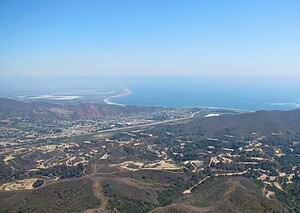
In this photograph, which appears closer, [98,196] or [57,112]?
[98,196]

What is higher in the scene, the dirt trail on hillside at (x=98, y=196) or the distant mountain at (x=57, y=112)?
the dirt trail on hillside at (x=98, y=196)

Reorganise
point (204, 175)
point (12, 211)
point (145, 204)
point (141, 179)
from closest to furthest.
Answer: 1. point (12, 211)
2. point (145, 204)
3. point (141, 179)
4. point (204, 175)

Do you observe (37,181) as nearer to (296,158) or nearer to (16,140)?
(16,140)

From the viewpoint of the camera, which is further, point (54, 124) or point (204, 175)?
point (54, 124)

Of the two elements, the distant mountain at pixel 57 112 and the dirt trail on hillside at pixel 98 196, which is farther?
the distant mountain at pixel 57 112

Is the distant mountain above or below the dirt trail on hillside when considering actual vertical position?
below

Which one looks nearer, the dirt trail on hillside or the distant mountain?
the dirt trail on hillside

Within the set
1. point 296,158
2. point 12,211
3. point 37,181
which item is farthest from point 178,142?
point 12,211

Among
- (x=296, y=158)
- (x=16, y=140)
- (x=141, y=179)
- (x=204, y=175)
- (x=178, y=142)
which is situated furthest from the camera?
(x=16, y=140)

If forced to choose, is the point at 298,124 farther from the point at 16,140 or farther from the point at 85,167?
the point at 16,140

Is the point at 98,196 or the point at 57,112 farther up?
the point at 98,196

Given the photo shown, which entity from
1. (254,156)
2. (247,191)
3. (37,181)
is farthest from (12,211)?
(254,156)
